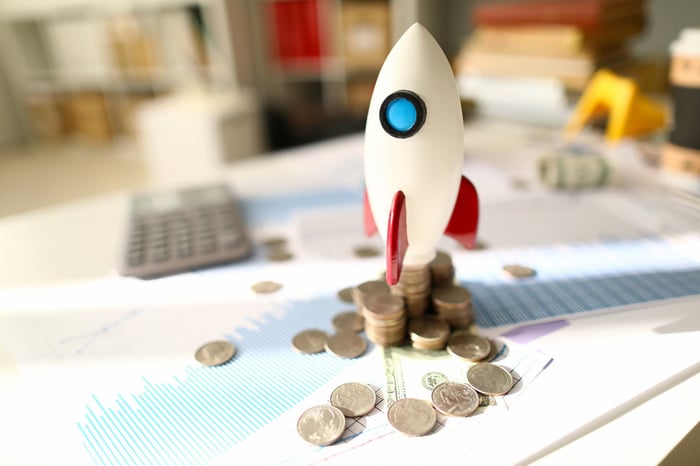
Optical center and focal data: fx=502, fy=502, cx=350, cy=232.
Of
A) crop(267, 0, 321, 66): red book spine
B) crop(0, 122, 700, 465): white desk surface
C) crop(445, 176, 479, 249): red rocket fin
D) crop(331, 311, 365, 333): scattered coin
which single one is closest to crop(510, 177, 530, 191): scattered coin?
crop(0, 122, 700, 465): white desk surface

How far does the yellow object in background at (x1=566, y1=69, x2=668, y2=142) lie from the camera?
0.97 metres

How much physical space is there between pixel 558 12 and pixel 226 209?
2.79 feet

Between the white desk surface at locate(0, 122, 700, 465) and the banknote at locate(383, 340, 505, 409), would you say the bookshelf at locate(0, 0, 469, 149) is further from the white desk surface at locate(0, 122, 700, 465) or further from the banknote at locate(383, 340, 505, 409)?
the banknote at locate(383, 340, 505, 409)

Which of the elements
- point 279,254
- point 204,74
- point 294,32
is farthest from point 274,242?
point 204,74

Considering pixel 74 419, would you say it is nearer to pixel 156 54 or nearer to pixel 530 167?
pixel 530 167

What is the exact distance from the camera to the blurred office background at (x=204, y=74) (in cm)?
136

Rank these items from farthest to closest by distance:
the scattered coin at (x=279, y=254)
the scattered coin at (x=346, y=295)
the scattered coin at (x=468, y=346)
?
the scattered coin at (x=279, y=254) < the scattered coin at (x=346, y=295) < the scattered coin at (x=468, y=346)

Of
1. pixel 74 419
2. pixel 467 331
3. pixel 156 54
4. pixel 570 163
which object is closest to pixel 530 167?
pixel 570 163

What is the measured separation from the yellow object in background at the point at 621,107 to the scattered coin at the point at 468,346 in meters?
0.71

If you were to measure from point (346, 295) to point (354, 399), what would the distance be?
0.17m

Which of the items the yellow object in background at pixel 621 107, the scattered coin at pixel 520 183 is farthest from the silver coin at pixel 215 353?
the yellow object in background at pixel 621 107

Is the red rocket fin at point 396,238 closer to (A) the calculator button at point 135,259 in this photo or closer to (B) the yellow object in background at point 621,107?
(A) the calculator button at point 135,259

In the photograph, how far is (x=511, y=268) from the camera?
2.07 ft

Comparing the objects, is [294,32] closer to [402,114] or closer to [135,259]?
[135,259]
